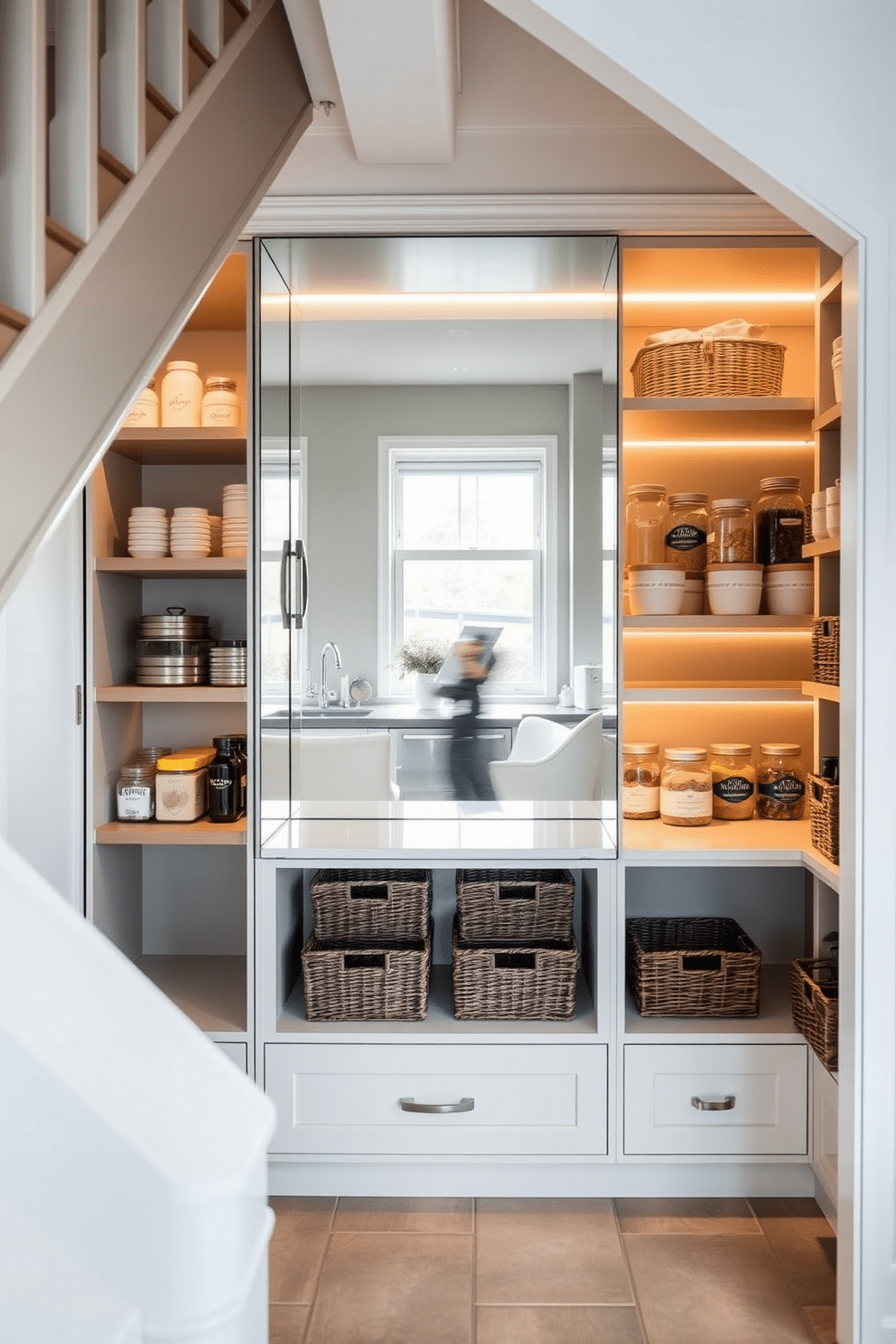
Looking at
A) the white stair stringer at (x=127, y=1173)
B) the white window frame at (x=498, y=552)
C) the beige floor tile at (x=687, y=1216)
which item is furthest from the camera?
the white window frame at (x=498, y=552)

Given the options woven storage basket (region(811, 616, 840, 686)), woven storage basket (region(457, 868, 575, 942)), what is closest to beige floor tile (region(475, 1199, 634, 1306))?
woven storage basket (region(457, 868, 575, 942))

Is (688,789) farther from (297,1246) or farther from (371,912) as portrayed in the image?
(297,1246)

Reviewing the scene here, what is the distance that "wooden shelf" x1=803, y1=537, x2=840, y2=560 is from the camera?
2296mm

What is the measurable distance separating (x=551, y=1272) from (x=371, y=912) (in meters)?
0.93

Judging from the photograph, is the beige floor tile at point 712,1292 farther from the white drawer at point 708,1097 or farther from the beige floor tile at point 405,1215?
the beige floor tile at point 405,1215

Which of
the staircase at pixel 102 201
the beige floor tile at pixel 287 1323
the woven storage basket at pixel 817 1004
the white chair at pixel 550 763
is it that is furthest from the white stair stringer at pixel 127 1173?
the white chair at pixel 550 763

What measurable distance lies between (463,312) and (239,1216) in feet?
8.29

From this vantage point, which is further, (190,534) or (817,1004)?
(190,534)

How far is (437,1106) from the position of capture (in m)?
2.52

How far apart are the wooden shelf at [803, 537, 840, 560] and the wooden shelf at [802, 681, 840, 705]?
301 mm

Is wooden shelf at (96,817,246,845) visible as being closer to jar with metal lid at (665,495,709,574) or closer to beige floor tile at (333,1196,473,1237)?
beige floor tile at (333,1196,473,1237)

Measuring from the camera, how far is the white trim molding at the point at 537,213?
7.93 feet

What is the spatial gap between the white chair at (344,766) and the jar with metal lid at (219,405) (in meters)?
0.82

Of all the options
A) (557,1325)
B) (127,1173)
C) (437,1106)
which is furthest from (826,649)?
(127,1173)
